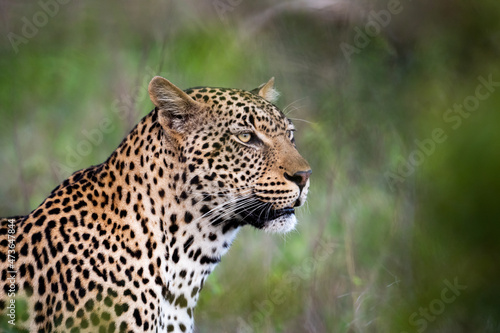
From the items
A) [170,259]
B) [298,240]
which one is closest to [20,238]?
[170,259]

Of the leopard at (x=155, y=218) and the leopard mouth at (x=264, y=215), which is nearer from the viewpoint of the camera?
the leopard at (x=155, y=218)

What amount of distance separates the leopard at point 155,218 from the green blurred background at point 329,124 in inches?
93.6

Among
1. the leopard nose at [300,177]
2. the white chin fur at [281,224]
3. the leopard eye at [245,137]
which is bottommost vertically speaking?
the white chin fur at [281,224]

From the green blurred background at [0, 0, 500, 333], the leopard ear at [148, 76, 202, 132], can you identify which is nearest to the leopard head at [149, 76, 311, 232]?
the leopard ear at [148, 76, 202, 132]

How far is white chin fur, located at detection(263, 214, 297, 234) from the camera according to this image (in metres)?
5.23

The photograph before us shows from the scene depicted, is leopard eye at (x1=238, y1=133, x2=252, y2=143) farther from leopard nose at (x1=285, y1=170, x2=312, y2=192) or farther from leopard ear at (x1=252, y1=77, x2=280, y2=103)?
leopard ear at (x1=252, y1=77, x2=280, y2=103)

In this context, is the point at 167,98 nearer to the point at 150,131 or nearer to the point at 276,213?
the point at 150,131

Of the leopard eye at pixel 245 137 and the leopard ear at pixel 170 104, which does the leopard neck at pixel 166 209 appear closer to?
the leopard ear at pixel 170 104

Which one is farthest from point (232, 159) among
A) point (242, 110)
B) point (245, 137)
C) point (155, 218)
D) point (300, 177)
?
point (155, 218)

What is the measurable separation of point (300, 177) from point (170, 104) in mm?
984

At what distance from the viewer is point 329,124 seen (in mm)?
9586

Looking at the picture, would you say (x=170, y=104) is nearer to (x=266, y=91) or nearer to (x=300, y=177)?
(x=300, y=177)

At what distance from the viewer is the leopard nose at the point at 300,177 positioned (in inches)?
201

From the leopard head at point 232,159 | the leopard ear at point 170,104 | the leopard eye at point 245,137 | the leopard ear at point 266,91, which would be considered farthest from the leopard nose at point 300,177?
the leopard ear at point 266,91
